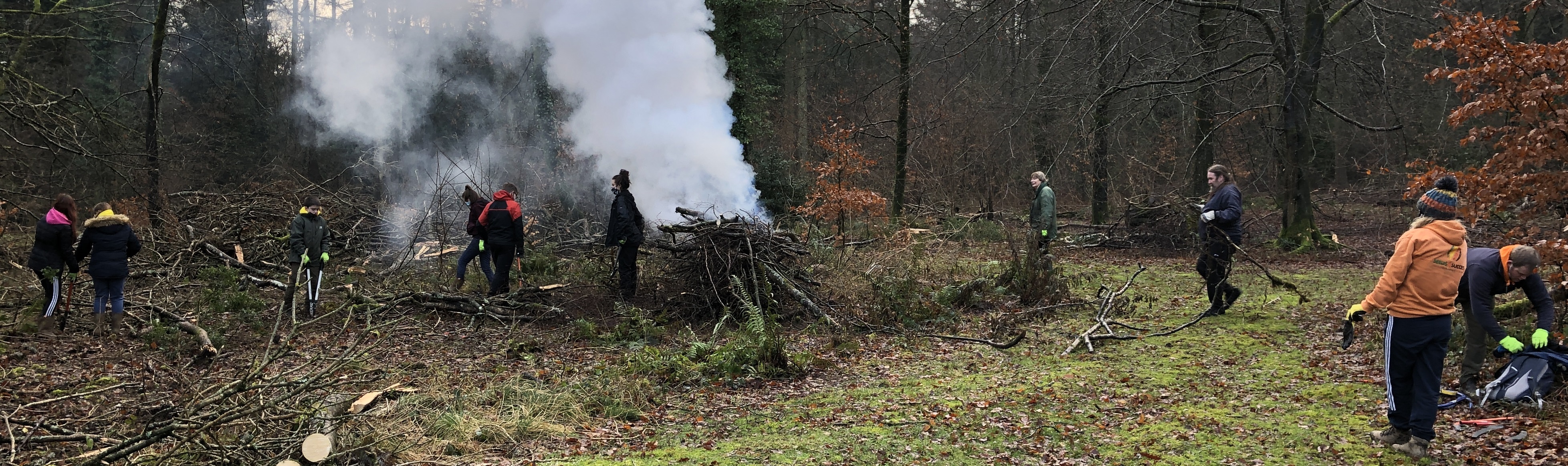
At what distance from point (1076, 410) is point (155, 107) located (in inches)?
504

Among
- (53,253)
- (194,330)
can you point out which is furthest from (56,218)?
(194,330)

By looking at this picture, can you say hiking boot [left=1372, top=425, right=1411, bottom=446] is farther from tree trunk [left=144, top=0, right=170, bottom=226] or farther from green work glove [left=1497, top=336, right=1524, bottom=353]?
tree trunk [left=144, top=0, right=170, bottom=226]

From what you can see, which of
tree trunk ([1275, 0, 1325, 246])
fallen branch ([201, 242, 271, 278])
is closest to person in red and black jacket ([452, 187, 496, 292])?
fallen branch ([201, 242, 271, 278])

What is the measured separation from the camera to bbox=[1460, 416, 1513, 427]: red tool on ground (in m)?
4.98

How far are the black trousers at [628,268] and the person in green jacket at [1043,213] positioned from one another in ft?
15.6

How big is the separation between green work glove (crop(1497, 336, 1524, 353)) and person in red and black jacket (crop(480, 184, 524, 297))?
8.91 metres

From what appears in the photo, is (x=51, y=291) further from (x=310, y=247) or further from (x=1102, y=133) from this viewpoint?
(x=1102, y=133)

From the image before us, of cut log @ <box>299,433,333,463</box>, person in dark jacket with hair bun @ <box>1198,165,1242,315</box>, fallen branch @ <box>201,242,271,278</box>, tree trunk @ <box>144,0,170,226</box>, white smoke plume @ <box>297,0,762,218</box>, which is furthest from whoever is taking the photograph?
white smoke plume @ <box>297,0,762,218</box>

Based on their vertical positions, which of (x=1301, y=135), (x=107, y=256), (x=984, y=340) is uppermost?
(x=1301, y=135)

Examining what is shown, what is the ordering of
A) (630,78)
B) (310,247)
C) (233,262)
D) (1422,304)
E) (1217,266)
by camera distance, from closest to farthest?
(1422,304) < (1217,266) < (310,247) < (233,262) < (630,78)

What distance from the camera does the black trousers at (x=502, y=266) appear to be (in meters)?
10.4

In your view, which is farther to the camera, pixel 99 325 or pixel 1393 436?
pixel 99 325

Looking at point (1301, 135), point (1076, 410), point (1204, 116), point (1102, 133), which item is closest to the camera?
point (1076, 410)

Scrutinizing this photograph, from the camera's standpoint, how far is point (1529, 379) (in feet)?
16.9
